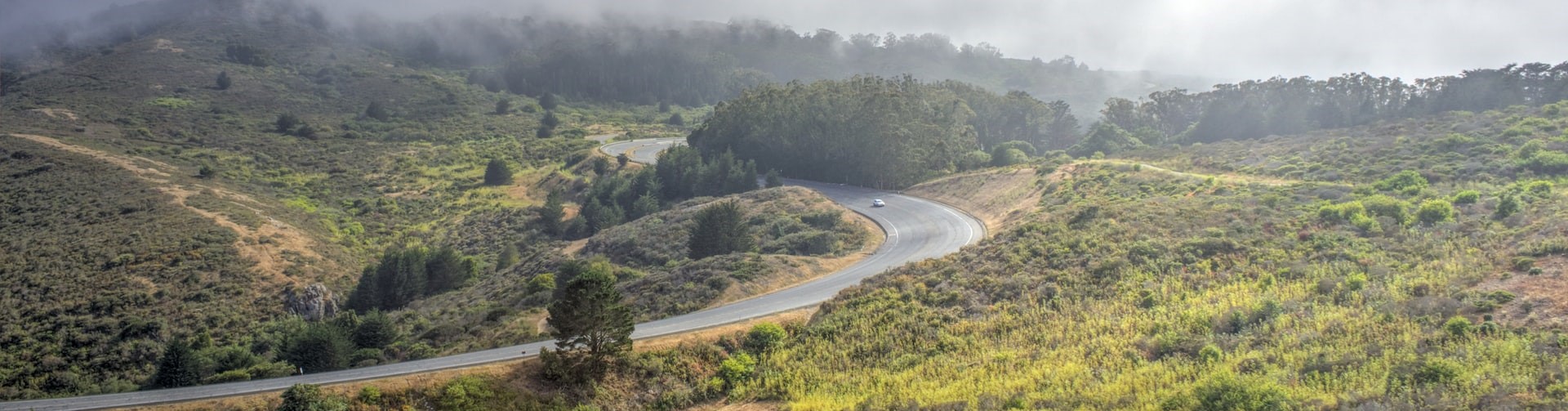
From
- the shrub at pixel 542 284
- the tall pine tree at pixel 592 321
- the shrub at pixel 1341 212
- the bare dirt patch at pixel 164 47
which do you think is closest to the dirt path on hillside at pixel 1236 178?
the shrub at pixel 1341 212

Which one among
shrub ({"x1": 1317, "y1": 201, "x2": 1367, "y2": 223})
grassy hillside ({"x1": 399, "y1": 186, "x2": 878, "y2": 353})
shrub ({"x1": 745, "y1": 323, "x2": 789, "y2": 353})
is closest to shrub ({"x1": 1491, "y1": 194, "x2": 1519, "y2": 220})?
shrub ({"x1": 1317, "y1": 201, "x2": 1367, "y2": 223})

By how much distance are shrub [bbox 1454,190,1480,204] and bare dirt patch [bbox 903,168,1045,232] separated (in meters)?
19.7

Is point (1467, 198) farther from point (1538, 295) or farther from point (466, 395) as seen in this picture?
point (466, 395)

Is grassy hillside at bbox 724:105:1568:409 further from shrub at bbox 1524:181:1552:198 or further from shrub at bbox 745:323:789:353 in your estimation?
shrub at bbox 745:323:789:353

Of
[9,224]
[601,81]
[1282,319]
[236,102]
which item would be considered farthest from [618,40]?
[1282,319]

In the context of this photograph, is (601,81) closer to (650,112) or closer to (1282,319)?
(650,112)

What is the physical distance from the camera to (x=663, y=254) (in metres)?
46.7

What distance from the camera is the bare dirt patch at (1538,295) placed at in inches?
730

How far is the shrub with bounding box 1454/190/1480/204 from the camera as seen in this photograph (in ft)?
107

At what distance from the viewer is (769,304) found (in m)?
31.6

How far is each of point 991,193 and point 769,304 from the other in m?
32.6

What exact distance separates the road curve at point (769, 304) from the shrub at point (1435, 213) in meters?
19.9

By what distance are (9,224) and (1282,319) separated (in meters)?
69.1

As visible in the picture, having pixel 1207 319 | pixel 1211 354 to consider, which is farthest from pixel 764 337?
pixel 1207 319
